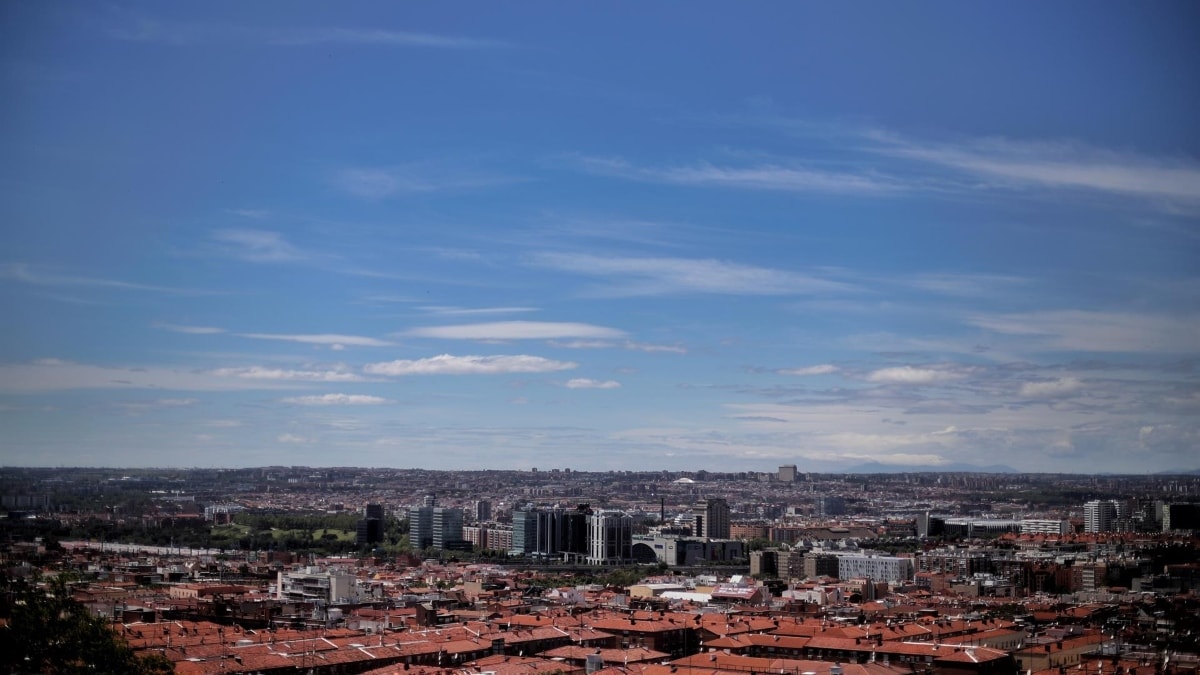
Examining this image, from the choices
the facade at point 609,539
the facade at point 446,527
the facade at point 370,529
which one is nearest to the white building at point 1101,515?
the facade at point 609,539

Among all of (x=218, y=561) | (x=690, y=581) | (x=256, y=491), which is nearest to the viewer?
(x=690, y=581)

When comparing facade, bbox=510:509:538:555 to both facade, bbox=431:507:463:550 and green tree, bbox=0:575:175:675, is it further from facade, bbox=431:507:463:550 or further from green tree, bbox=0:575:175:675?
green tree, bbox=0:575:175:675

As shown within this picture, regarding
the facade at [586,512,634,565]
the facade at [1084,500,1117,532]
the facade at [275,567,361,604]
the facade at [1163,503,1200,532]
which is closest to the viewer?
the facade at [275,567,361,604]

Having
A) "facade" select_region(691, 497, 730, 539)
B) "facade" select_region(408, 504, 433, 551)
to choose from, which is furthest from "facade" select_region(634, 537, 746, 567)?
"facade" select_region(408, 504, 433, 551)

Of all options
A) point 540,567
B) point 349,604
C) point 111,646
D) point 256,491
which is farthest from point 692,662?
point 256,491

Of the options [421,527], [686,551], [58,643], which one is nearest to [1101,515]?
[686,551]

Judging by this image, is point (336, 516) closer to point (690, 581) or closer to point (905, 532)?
point (905, 532)

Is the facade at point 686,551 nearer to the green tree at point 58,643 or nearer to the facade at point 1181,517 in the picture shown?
the facade at point 1181,517
